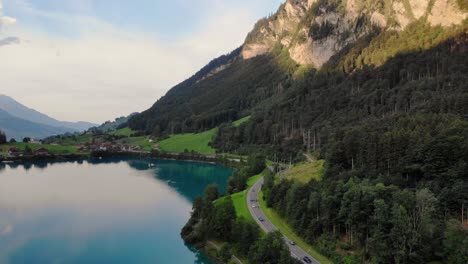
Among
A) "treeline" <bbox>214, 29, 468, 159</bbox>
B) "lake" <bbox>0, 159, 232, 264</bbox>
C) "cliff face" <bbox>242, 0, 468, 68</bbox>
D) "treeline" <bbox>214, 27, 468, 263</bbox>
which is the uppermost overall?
"cliff face" <bbox>242, 0, 468, 68</bbox>

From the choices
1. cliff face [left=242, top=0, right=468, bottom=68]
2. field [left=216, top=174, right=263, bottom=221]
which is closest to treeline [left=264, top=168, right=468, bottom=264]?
field [left=216, top=174, right=263, bottom=221]

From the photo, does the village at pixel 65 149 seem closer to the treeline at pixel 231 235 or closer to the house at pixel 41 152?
the house at pixel 41 152

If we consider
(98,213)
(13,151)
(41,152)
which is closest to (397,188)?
(98,213)

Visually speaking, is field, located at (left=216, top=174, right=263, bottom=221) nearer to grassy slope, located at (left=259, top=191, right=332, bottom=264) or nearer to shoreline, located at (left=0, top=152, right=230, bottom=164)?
grassy slope, located at (left=259, top=191, right=332, bottom=264)

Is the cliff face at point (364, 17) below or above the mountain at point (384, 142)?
above

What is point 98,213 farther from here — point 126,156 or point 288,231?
point 126,156

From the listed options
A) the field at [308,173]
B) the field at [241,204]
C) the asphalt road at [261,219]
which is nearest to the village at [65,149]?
the asphalt road at [261,219]
